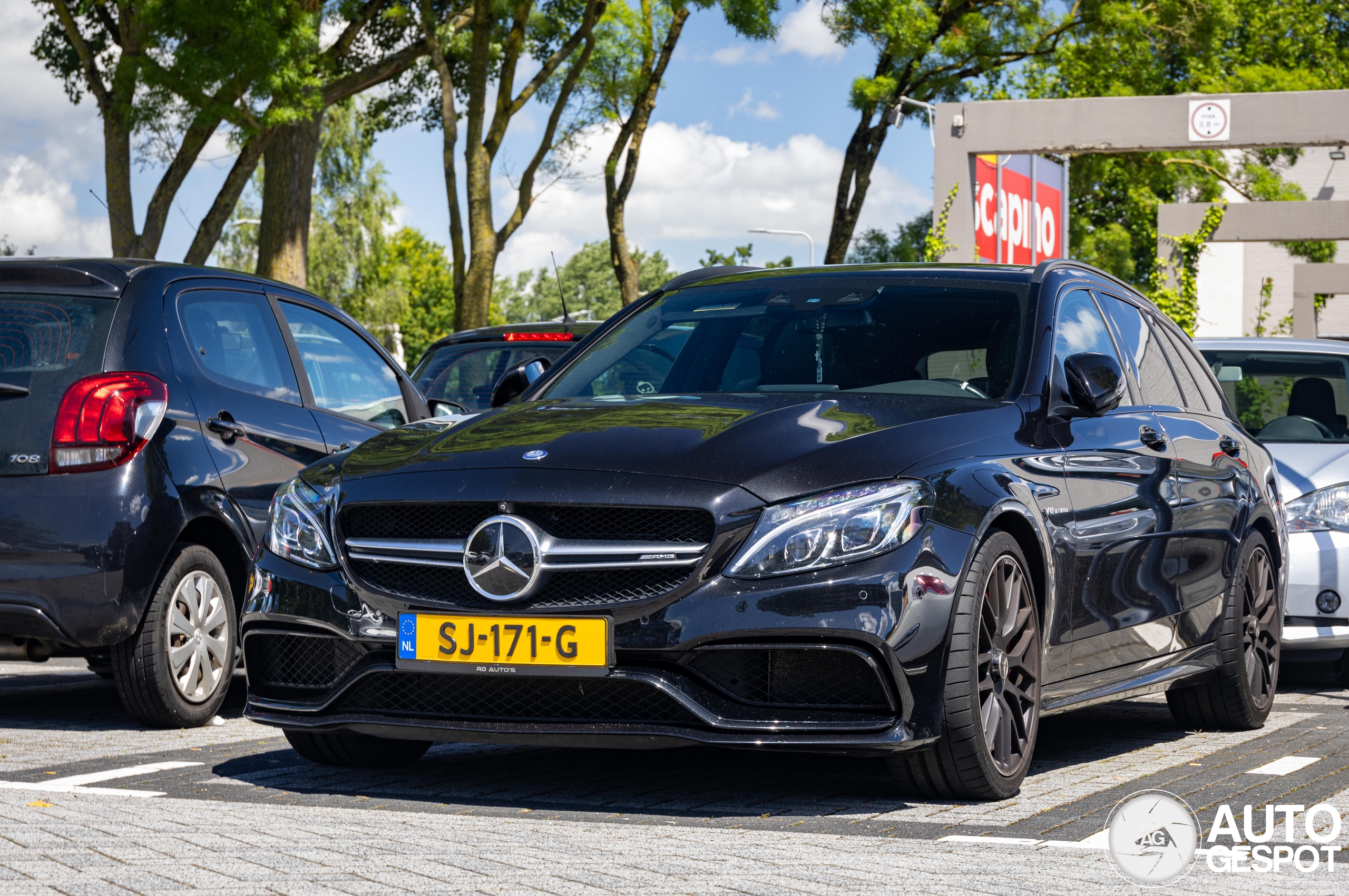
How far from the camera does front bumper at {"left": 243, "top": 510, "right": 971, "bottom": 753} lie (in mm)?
4605

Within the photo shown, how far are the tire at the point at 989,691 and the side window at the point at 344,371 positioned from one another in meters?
3.52

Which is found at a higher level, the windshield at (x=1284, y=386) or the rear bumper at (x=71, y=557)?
the windshield at (x=1284, y=386)

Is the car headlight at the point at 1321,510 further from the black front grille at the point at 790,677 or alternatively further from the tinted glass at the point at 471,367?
the tinted glass at the point at 471,367

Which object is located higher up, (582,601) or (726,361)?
(726,361)

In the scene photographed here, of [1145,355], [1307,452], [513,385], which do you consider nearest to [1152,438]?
[1145,355]

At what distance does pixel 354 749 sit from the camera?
5.71 meters

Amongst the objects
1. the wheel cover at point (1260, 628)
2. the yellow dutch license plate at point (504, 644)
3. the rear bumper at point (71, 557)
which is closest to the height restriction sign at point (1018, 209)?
the wheel cover at point (1260, 628)

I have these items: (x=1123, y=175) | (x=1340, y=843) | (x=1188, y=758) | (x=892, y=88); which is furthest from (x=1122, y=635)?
(x=1123, y=175)

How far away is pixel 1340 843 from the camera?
14.8 feet

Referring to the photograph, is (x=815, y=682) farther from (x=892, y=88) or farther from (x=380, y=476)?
(x=892, y=88)

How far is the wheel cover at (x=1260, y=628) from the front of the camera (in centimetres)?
721

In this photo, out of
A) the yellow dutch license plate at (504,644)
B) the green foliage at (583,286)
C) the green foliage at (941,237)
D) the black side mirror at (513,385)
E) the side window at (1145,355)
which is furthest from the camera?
the green foliage at (583,286)

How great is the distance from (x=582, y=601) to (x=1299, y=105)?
1356 centimetres

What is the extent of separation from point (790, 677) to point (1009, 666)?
2.59 feet
